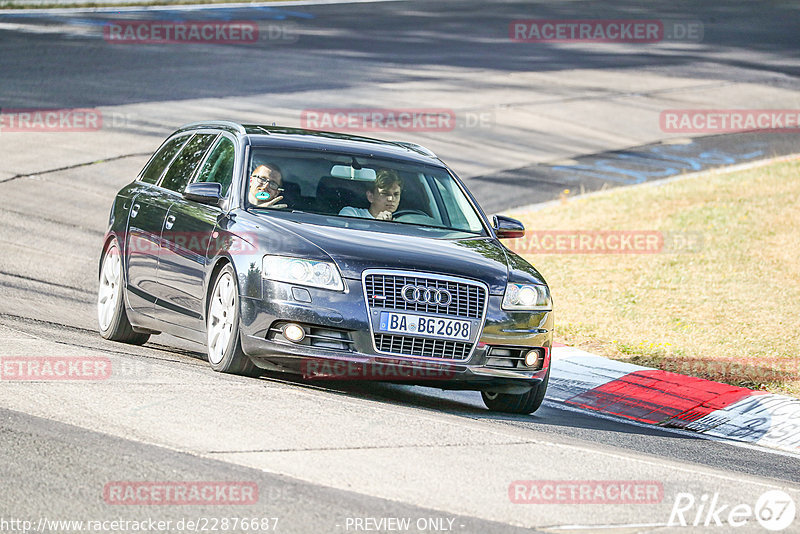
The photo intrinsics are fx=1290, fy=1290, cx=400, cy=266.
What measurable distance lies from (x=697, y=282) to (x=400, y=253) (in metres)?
7.15

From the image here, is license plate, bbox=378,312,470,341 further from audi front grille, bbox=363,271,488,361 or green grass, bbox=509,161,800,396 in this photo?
green grass, bbox=509,161,800,396

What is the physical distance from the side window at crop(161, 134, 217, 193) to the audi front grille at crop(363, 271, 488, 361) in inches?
97.1

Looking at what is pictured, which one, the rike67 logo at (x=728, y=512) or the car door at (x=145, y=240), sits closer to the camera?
the rike67 logo at (x=728, y=512)

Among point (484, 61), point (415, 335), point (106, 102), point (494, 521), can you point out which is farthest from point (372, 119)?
point (494, 521)

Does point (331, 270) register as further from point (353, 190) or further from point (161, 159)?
point (161, 159)

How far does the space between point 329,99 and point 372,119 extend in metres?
1.66

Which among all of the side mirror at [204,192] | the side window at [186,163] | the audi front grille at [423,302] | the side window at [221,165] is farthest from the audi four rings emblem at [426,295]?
the side window at [186,163]

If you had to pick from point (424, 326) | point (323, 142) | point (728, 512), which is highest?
point (323, 142)

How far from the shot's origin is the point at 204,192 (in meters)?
8.77

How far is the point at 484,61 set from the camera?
102ft

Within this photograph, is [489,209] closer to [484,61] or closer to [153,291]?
[153,291]

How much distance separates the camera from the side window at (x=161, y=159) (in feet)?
34.0

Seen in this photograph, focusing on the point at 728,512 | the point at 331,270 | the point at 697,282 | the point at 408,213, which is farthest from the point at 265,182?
the point at 697,282

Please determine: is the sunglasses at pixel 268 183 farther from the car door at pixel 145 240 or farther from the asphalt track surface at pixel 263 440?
the asphalt track surface at pixel 263 440
